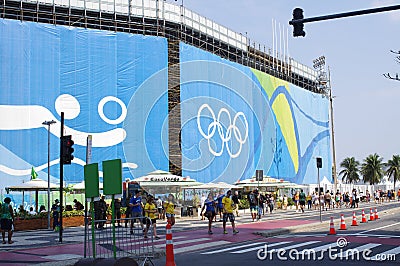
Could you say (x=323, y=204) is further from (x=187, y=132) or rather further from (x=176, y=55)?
(x=176, y=55)

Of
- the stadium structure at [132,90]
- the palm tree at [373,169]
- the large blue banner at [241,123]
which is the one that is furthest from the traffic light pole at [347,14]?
the palm tree at [373,169]

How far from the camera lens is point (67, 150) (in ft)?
63.0

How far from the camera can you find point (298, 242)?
18.0m

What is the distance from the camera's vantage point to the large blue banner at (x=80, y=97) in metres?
39.8

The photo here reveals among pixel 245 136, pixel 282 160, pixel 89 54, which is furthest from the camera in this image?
pixel 282 160

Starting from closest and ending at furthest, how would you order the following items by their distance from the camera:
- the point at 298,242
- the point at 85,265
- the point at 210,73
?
the point at 85,265 → the point at 298,242 → the point at 210,73

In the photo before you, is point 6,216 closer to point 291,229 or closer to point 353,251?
point 291,229

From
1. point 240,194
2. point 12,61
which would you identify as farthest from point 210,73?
point 12,61

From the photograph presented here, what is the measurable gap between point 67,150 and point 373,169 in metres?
99.4

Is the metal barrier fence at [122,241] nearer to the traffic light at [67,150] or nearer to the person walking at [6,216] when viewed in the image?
the traffic light at [67,150]

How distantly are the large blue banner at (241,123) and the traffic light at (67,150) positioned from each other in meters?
29.7

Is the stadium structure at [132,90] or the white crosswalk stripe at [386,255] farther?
the stadium structure at [132,90]

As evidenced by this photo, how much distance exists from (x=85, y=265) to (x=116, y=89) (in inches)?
1451

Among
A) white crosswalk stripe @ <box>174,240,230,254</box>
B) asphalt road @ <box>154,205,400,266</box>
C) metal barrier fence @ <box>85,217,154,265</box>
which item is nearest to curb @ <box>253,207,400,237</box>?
asphalt road @ <box>154,205,400,266</box>
